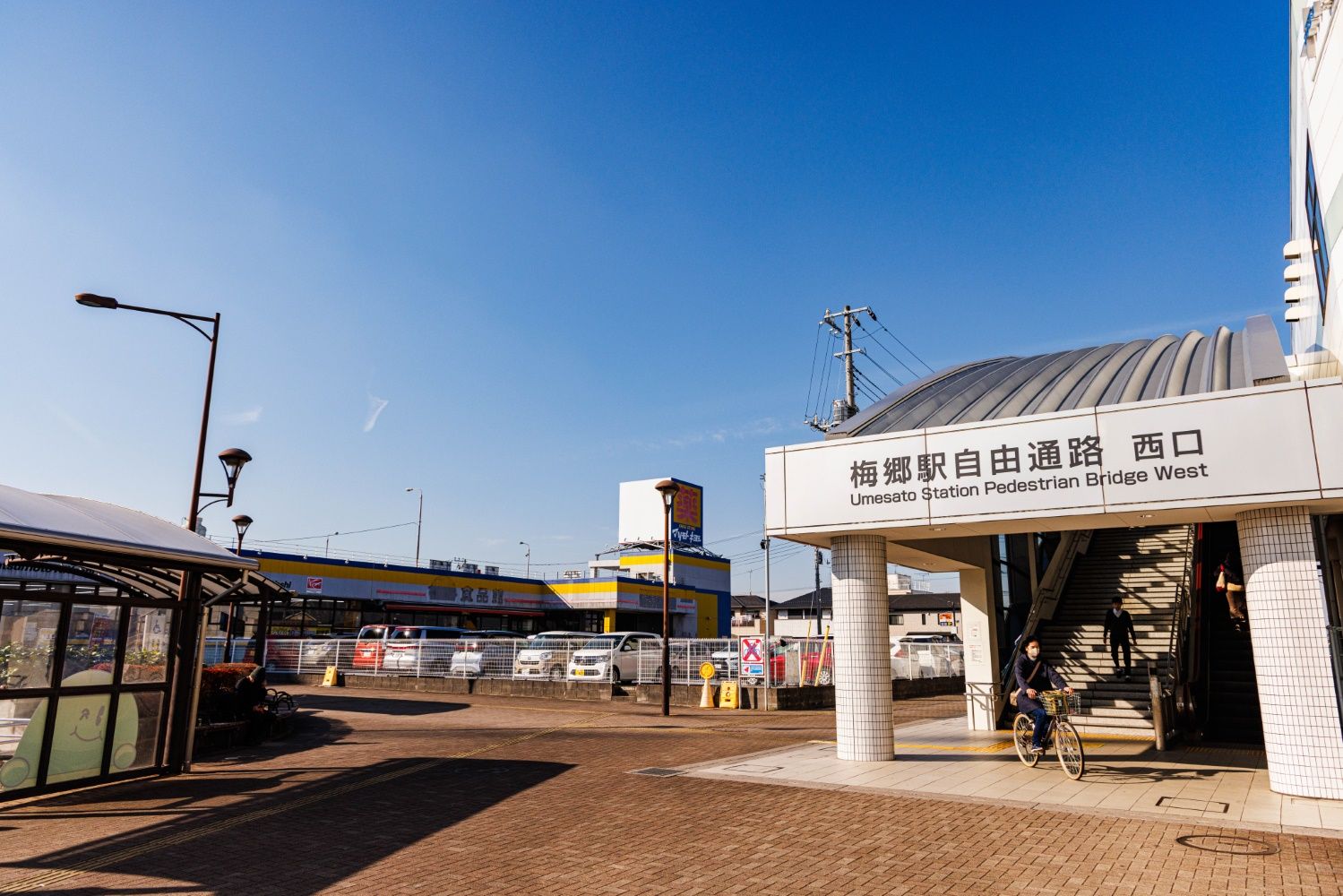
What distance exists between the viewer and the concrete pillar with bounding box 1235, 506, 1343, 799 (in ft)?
31.9

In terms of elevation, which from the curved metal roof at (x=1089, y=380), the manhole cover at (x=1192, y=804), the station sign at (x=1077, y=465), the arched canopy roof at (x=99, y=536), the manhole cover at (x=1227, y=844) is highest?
the curved metal roof at (x=1089, y=380)

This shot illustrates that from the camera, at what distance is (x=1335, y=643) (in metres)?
10.7

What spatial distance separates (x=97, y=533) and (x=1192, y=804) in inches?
505

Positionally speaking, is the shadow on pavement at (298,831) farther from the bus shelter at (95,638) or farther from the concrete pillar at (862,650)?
the concrete pillar at (862,650)

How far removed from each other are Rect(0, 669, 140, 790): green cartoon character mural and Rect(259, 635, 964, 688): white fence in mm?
15490

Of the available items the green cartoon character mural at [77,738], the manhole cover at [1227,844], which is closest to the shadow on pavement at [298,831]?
the green cartoon character mural at [77,738]

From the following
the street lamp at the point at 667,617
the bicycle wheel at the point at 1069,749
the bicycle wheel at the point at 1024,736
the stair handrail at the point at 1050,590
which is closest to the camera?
the bicycle wheel at the point at 1069,749

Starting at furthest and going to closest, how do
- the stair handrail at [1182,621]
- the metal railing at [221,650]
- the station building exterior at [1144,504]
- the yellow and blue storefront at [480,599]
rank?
1. the yellow and blue storefront at [480,599]
2. the metal railing at [221,650]
3. the stair handrail at [1182,621]
4. the station building exterior at [1144,504]

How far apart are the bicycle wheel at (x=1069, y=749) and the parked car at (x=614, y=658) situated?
15419 mm

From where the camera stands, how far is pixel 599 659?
85.7 feet

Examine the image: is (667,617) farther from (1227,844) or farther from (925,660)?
(1227,844)

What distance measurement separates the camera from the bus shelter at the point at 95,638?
9.80 meters

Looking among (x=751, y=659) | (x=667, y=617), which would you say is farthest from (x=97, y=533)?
(x=751, y=659)

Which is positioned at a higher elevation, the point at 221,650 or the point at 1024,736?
the point at 221,650
